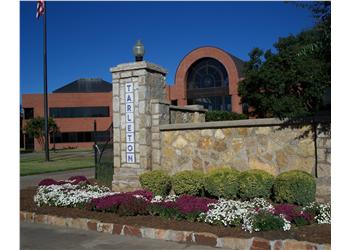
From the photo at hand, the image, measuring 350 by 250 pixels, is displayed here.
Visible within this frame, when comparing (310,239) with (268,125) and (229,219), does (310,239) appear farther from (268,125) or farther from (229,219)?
(268,125)

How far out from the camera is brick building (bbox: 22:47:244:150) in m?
42.3

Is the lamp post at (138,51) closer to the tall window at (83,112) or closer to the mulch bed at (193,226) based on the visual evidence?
the mulch bed at (193,226)

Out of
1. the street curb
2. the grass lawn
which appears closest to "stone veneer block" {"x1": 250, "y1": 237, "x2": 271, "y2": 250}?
the street curb

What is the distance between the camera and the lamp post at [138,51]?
32.3 ft

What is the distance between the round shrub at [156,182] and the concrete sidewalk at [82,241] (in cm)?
242

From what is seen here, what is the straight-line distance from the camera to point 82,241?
5.82 meters

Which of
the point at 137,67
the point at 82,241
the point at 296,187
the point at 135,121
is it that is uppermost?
the point at 137,67

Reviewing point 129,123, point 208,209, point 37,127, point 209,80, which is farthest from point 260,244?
point 37,127

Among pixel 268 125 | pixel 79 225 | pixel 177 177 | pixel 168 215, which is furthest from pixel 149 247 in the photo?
pixel 268 125

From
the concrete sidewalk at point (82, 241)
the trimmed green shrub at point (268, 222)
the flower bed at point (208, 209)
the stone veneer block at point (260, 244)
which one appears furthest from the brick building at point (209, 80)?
the stone veneer block at point (260, 244)

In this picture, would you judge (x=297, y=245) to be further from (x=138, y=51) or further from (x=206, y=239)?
(x=138, y=51)

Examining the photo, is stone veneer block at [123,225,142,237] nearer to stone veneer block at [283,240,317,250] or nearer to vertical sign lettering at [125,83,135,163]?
stone veneer block at [283,240,317,250]

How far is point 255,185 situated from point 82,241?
3.33m

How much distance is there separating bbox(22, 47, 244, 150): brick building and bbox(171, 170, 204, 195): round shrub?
3328 centimetres
